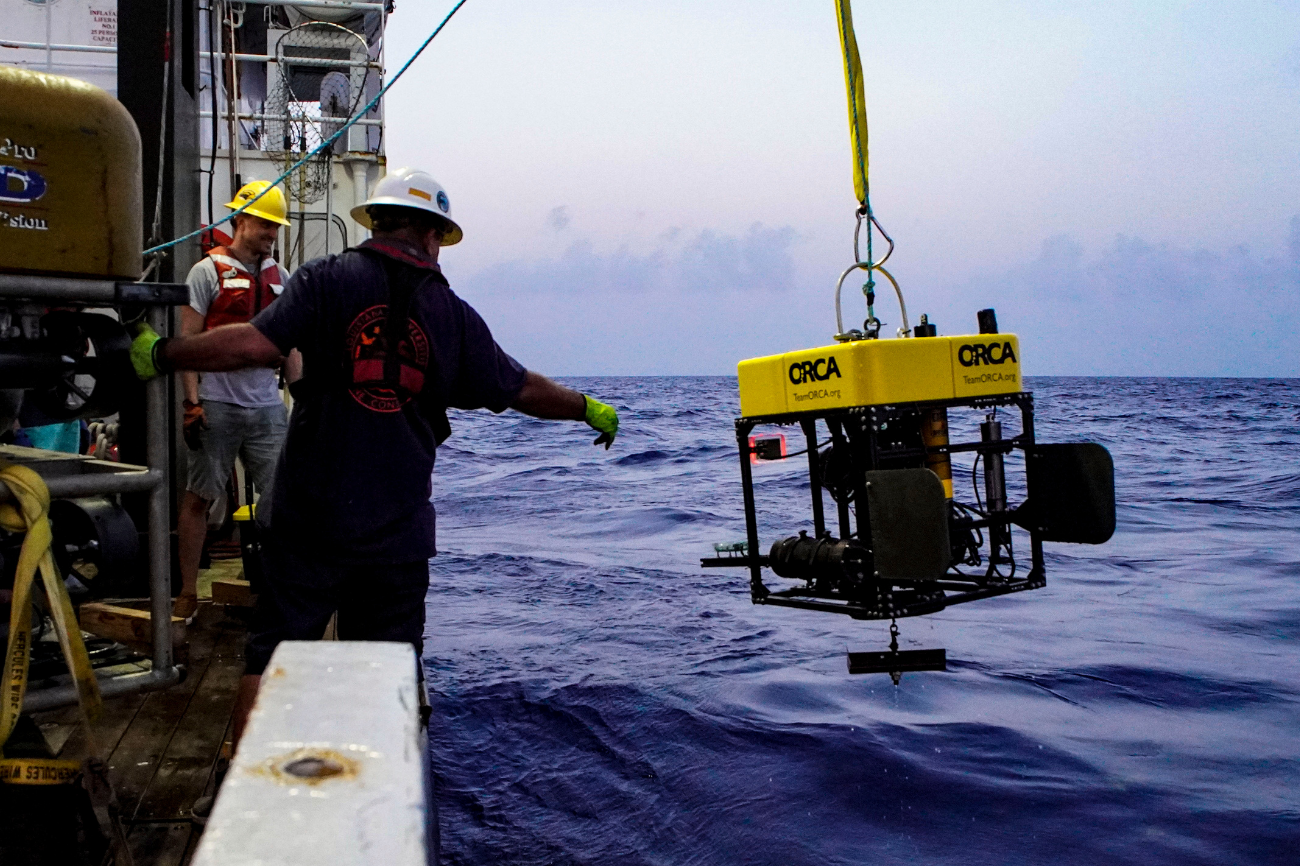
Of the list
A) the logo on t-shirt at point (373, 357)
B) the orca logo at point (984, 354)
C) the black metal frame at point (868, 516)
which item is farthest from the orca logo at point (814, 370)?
the logo on t-shirt at point (373, 357)

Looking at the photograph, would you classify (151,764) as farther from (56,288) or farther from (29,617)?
(56,288)

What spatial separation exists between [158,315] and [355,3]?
20.7 feet

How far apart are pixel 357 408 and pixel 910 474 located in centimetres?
171

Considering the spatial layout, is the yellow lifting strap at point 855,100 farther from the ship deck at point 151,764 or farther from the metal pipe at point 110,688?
the ship deck at point 151,764

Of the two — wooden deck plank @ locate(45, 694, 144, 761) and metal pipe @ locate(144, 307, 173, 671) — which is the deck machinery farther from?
wooden deck plank @ locate(45, 694, 144, 761)

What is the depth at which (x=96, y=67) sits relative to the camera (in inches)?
423

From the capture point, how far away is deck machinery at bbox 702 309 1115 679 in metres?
3.53

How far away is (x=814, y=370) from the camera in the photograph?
3.84 meters

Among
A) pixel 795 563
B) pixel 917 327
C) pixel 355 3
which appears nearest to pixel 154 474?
pixel 795 563

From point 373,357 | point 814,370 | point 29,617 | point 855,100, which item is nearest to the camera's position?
point 29,617

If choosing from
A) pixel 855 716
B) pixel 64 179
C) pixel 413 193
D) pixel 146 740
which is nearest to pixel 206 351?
pixel 64 179

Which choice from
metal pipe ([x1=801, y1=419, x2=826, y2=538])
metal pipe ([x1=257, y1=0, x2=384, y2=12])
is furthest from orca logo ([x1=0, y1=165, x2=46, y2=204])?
metal pipe ([x1=257, y1=0, x2=384, y2=12])

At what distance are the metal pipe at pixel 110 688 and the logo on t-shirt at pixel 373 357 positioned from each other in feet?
2.94

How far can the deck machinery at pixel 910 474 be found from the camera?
3529mm
